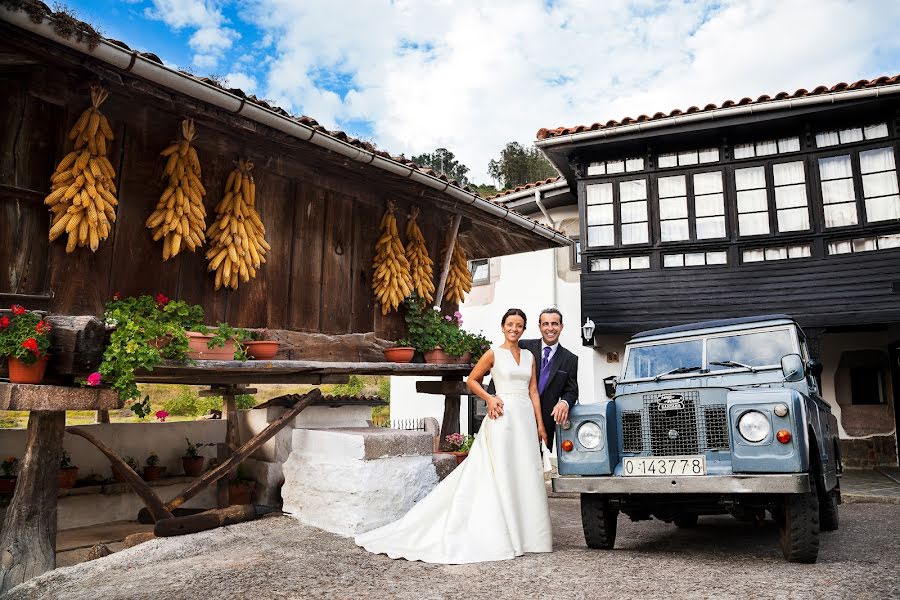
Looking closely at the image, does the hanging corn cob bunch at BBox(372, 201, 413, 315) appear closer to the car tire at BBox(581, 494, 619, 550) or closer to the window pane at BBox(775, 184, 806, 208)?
the car tire at BBox(581, 494, 619, 550)

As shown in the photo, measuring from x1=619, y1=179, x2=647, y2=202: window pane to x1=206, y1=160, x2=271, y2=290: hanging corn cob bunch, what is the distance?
8.87m

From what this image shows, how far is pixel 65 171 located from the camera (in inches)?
189

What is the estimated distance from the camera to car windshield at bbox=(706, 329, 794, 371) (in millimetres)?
5383

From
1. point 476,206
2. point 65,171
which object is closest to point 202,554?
point 65,171

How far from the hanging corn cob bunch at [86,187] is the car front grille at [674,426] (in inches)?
172

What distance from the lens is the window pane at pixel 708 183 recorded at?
12.5 meters

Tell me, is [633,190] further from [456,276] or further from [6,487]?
[6,487]

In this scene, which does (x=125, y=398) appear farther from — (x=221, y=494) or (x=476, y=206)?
(x=476, y=206)

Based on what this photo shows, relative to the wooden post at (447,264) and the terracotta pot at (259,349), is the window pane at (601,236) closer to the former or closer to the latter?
the wooden post at (447,264)

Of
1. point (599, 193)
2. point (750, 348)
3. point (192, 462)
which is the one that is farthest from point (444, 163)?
point (750, 348)

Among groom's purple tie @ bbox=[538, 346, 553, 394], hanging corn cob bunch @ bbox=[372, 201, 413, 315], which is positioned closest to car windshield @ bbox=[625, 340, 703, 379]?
groom's purple tie @ bbox=[538, 346, 553, 394]

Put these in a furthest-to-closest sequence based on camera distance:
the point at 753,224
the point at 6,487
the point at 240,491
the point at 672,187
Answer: the point at 672,187
the point at 753,224
the point at 240,491
the point at 6,487

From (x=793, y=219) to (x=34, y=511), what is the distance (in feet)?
40.7

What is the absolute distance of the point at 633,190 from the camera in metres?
13.1
